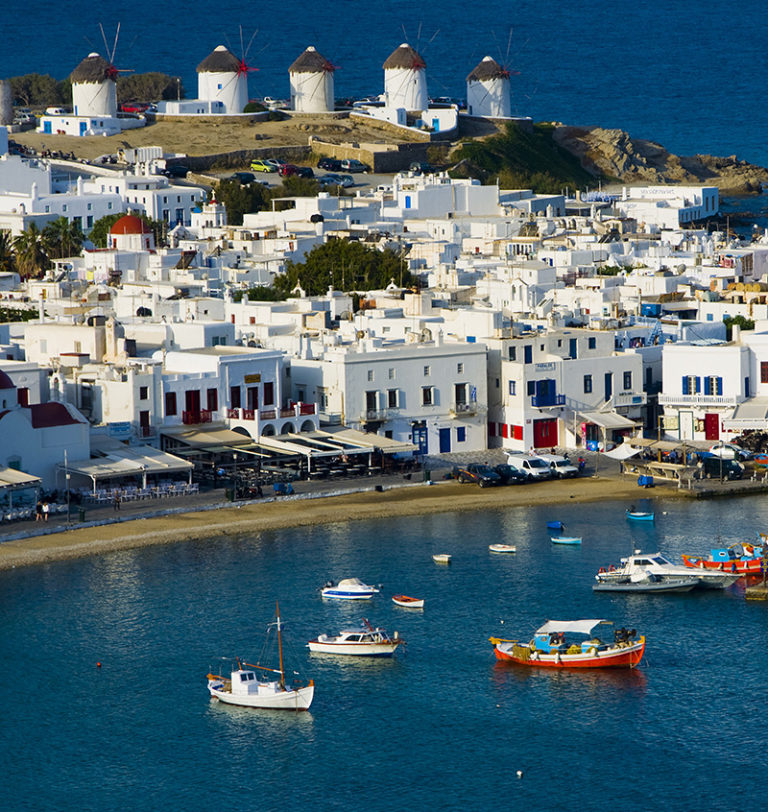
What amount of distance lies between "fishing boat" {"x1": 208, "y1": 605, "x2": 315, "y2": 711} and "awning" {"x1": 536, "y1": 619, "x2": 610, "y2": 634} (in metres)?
7.03

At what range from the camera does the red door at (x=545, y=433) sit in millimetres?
78938

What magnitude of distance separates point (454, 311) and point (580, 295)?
10.2m

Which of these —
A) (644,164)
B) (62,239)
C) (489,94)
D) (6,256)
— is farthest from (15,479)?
(644,164)

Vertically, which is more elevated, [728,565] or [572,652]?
[728,565]

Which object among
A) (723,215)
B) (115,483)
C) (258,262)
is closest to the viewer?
(115,483)

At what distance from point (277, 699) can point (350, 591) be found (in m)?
8.59

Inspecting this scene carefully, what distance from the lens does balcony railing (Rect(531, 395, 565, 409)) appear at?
78938 mm

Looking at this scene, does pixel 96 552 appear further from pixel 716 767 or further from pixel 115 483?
pixel 716 767

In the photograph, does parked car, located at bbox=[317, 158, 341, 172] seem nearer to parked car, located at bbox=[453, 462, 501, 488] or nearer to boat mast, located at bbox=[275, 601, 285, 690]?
parked car, located at bbox=[453, 462, 501, 488]

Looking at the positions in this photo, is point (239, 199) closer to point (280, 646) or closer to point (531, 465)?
point (531, 465)

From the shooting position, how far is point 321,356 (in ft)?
258

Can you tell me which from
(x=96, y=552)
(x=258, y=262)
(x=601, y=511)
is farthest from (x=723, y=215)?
(x=96, y=552)

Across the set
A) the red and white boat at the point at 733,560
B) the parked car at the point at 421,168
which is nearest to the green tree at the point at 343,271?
the red and white boat at the point at 733,560

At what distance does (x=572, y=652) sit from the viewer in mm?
55500
